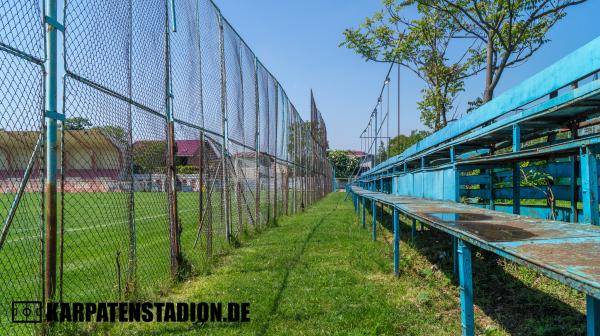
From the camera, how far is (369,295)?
4.33 metres

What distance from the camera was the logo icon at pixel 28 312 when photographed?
10.1 ft

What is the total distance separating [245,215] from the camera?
28.9 feet

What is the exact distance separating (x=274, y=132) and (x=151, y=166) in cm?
776

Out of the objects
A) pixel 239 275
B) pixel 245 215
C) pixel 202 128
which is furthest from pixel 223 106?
pixel 239 275

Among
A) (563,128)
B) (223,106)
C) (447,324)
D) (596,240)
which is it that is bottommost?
(447,324)

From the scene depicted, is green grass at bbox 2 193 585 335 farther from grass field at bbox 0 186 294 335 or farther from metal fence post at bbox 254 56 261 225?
metal fence post at bbox 254 56 261 225

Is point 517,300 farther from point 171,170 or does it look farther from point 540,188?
point 171,170

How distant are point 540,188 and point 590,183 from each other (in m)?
1.97

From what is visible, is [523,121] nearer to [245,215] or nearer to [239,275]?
[239,275]

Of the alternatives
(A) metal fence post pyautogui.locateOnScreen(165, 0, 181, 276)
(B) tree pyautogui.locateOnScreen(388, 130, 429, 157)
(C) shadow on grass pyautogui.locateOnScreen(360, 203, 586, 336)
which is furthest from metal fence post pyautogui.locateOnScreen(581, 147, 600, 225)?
(B) tree pyautogui.locateOnScreen(388, 130, 429, 157)

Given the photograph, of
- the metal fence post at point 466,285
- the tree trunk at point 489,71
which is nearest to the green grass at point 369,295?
the metal fence post at point 466,285

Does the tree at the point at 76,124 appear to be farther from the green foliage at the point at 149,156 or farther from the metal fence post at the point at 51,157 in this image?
the green foliage at the point at 149,156

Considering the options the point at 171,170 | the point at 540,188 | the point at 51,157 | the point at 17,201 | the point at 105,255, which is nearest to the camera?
the point at 17,201

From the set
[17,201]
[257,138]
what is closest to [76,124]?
[17,201]
